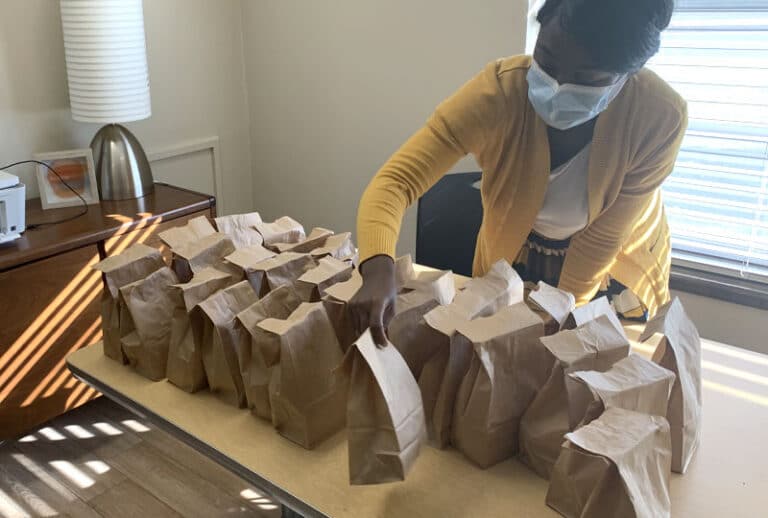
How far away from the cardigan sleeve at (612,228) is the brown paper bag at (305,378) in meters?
0.63

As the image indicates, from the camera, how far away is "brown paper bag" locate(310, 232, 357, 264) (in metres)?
1.28

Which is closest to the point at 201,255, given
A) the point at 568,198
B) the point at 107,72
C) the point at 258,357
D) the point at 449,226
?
the point at 258,357

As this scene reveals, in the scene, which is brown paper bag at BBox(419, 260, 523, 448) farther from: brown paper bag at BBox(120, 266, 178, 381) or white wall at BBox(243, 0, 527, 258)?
white wall at BBox(243, 0, 527, 258)

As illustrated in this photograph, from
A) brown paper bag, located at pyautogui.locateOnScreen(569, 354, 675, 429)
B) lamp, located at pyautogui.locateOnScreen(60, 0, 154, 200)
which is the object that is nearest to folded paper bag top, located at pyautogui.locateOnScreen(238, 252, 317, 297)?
brown paper bag, located at pyautogui.locateOnScreen(569, 354, 675, 429)

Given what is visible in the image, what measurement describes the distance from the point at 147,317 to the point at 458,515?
632 mm

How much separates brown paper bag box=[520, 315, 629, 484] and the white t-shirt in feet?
1.65

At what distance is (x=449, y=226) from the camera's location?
2.09 metres

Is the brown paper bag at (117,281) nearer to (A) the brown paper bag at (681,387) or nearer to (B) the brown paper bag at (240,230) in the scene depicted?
(B) the brown paper bag at (240,230)

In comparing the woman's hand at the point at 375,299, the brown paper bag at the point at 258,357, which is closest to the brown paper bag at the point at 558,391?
the woman's hand at the point at 375,299

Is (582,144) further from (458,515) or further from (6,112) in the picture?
(6,112)

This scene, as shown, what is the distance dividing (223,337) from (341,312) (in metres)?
0.20

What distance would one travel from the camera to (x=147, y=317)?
1.18m

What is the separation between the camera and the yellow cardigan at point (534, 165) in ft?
4.25

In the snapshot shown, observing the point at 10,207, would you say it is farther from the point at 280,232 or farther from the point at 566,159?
the point at 566,159
